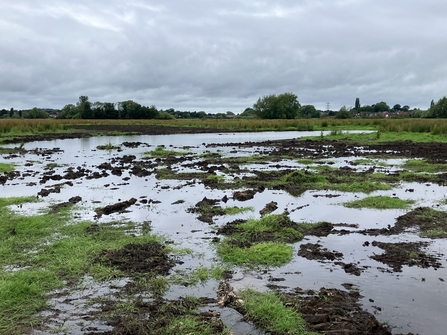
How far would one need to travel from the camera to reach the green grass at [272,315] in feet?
13.9

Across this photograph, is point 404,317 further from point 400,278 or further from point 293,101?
point 293,101

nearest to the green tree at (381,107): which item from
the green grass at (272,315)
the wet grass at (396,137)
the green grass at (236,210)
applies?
the wet grass at (396,137)

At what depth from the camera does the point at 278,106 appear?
9631 cm

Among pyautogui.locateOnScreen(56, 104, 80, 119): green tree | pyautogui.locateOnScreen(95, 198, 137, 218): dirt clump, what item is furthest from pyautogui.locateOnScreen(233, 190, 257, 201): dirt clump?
pyautogui.locateOnScreen(56, 104, 80, 119): green tree

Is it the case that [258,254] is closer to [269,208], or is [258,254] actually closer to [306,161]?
[269,208]

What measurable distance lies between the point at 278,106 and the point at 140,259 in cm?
9306

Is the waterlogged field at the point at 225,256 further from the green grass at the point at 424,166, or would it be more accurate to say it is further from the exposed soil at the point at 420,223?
the green grass at the point at 424,166

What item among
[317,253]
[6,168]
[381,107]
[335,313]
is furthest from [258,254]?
[381,107]

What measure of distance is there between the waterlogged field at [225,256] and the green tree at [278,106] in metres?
85.6

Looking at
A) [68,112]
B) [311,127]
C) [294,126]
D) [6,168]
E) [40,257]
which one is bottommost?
[40,257]

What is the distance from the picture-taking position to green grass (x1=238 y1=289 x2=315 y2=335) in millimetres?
4250

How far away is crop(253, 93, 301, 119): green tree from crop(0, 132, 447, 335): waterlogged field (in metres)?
85.6

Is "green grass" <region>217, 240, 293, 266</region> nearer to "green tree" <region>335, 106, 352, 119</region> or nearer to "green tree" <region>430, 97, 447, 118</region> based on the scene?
"green tree" <region>430, 97, 447, 118</region>

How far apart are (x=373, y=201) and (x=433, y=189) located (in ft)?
9.65
